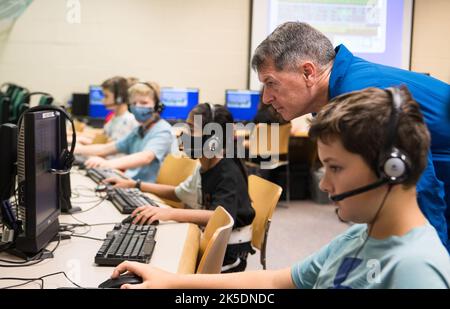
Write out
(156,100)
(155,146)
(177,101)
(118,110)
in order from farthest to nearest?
1. (177,101)
2. (118,110)
3. (156,100)
4. (155,146)

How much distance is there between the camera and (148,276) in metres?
1.18

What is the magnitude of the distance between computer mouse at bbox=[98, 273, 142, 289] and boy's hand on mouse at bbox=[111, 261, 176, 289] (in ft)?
0.03

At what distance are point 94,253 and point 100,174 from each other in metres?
1.29

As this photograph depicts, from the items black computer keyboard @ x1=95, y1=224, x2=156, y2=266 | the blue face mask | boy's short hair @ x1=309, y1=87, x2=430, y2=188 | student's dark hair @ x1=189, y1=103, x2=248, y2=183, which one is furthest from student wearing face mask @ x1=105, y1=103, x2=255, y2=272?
boy's short hair @ x1=309, y1=87, x2=430, y2=188

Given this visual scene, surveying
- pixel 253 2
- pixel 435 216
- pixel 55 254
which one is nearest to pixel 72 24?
pixel 253 2

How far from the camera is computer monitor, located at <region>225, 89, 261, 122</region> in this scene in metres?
5.39

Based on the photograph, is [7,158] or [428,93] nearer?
[428,93]

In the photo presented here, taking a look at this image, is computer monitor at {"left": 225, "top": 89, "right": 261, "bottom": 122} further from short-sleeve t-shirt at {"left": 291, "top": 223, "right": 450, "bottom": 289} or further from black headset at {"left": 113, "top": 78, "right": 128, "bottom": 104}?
short-sleeve t-shirt at {"left": 291, "top": 223, "right": 450, "bottom": 289}

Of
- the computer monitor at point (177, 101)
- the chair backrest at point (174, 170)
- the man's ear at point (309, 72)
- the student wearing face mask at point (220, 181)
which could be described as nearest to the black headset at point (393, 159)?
the man's ear at point (309, 72)

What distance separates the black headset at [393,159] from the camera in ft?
2.57

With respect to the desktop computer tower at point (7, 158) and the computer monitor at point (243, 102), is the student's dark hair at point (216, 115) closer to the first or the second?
the desktop computer tower at point (7, 158)

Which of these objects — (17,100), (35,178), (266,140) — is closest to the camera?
(35,178)

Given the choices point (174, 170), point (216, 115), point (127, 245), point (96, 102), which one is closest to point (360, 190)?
point (127, 245)

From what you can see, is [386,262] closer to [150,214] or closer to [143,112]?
[150,214]
